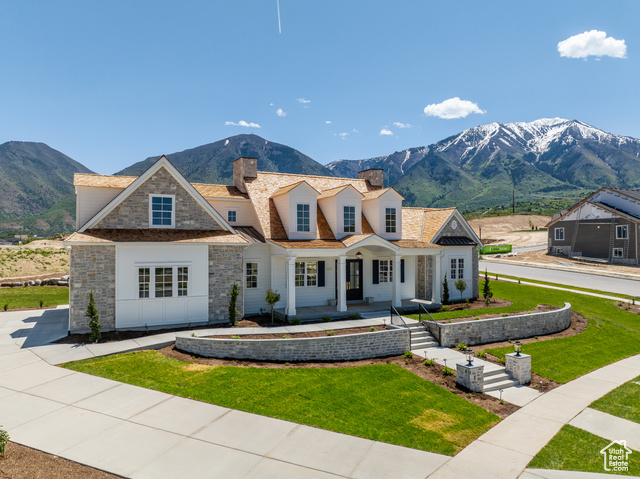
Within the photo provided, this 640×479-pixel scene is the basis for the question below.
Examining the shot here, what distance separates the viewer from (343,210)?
22.2m

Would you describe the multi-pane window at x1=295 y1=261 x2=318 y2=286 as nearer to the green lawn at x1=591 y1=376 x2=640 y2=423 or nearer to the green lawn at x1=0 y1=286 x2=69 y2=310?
the green lawn at x1=591 y1=376 x2=640 y2=423

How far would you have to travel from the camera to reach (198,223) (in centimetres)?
1855

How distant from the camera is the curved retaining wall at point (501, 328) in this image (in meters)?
16.8

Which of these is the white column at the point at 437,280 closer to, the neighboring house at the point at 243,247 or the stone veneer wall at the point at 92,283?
the neighboring house at the point at 243,247

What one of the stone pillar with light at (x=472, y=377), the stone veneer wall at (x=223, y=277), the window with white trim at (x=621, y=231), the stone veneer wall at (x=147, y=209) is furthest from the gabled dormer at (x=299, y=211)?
the window with white trim at (x=621, y=231)

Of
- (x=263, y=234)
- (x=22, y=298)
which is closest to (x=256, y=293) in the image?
(x=263, y=234)

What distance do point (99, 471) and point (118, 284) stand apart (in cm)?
1029

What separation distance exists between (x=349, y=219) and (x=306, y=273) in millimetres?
4067

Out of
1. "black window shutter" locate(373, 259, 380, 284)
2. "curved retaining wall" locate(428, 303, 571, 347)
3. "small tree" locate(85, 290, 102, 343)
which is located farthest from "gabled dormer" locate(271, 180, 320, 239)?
"small tree" locate(85, 290, 102, 343)

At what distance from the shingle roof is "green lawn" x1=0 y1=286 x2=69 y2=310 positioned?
10.7 meters

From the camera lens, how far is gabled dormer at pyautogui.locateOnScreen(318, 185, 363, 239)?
22.0m

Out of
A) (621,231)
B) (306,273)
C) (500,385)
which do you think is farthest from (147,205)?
(621,231)

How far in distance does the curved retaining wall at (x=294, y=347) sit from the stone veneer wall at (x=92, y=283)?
3.98 meters

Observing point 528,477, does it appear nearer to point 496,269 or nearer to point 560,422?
point 560,422
